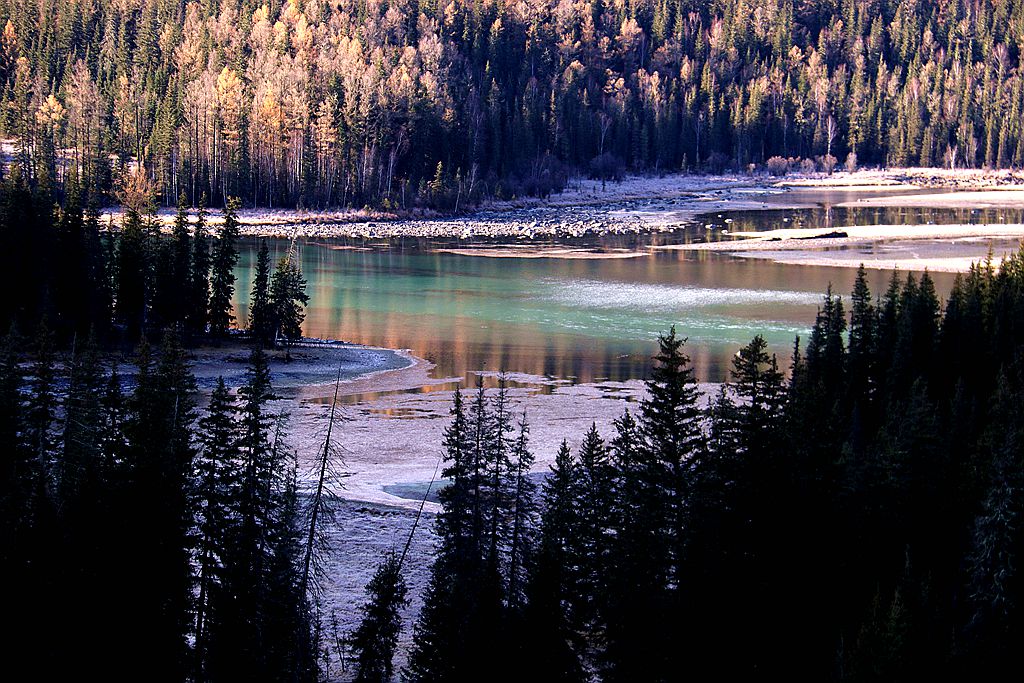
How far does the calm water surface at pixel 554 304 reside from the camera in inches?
1962

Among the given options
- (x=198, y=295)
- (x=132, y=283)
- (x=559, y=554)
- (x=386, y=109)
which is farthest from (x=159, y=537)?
(x=386, y=109)

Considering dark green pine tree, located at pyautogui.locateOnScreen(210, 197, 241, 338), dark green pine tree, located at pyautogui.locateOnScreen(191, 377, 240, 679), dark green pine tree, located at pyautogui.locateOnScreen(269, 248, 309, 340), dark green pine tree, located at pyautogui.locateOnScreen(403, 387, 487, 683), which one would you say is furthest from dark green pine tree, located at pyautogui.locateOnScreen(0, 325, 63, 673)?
dark green pine tree, located at pyautogui.locateOnScreen(210, 197, 241, 338)

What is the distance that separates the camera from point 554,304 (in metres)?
63.0

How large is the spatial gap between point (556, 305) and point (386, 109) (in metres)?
62.7

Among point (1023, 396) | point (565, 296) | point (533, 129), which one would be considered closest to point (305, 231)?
point (565, 296)

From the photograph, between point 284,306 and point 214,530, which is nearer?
point 214,530

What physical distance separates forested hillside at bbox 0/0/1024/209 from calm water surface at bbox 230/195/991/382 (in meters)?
24.3

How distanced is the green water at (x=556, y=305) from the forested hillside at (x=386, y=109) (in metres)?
25.3

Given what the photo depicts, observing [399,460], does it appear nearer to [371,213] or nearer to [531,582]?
[531,582]

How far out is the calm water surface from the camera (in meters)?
49.8

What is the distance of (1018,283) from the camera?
49.4 metres

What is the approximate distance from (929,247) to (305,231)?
44199 millimetres

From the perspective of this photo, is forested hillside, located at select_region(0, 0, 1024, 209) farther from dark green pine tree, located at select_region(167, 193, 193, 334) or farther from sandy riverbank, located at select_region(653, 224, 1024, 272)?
dark green pine tree, located at select_region(167, 193, 193, 334)

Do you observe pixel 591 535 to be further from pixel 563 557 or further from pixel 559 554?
pixel 559 554
